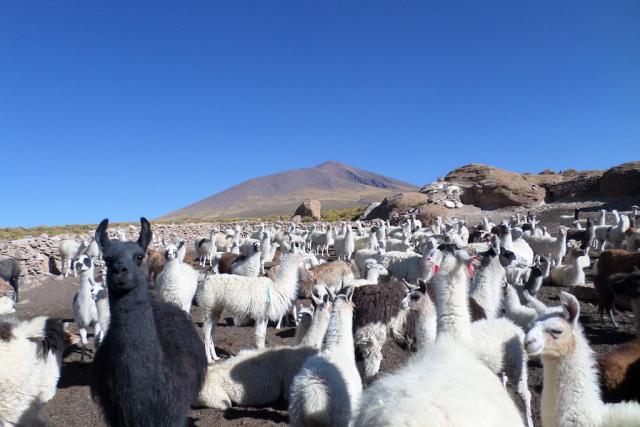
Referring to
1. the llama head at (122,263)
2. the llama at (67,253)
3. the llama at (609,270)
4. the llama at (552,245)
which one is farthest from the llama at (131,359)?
the llama at (67,253)

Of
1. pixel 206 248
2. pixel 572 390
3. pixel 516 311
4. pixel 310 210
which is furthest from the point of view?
pixel 310 210

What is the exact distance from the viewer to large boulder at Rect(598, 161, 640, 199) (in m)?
27.1

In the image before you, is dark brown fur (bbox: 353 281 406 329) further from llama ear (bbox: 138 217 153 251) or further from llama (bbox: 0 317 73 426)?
llama (bbox: 0 317 73 426)

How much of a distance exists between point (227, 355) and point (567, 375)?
211 inches

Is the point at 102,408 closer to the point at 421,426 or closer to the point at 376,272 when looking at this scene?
the point at 421,426

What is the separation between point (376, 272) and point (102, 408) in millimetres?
6448

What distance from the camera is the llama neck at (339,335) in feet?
14.2

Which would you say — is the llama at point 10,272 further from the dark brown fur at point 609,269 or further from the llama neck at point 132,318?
the dark brown fur at point 609,269

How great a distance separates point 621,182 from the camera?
91.4ft

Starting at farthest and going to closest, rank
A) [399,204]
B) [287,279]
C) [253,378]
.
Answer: [399,204], [287,279], [253,378]

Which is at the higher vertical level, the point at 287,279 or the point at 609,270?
the point at 287,279

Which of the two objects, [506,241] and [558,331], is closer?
[558,331]

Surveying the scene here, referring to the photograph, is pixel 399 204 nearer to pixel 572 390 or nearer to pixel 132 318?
pixel 572 390

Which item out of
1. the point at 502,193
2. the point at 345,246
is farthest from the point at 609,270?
the point at 502,193
